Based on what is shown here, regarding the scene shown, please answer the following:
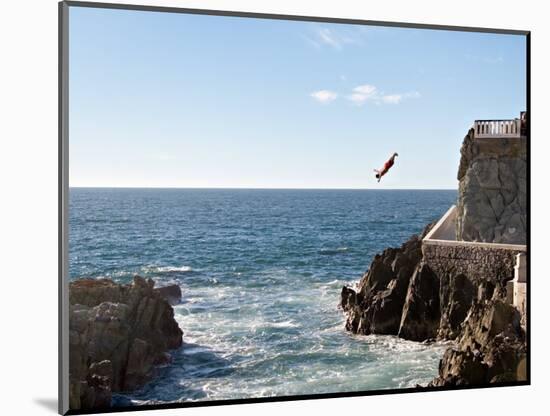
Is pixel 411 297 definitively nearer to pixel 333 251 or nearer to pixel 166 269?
pixel 333 251

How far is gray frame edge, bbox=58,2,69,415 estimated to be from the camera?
7434 mm

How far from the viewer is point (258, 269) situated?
28.3 ft

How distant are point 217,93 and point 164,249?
150 centimetres

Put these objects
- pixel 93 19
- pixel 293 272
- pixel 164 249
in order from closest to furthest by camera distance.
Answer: pixel 93 19, pixel 164 249, pixel 293 272

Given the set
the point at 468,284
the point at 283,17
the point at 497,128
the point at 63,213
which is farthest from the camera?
the point at 468,284

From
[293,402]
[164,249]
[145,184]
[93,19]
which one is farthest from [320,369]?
[93,19]

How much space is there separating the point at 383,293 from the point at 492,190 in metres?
1.51

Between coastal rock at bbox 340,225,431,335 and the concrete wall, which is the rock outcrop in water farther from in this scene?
the concrete wall

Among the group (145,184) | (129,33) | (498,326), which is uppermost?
(129,33)

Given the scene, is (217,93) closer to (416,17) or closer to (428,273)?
(416,17)

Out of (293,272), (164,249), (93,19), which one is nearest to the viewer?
(93,19)

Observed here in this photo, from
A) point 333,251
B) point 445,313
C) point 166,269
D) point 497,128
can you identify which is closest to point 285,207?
point 333,251

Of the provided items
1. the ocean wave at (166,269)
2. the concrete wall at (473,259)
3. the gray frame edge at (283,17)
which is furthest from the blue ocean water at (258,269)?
the gray frame edge at (283,17)

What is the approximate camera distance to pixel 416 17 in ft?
28.5
